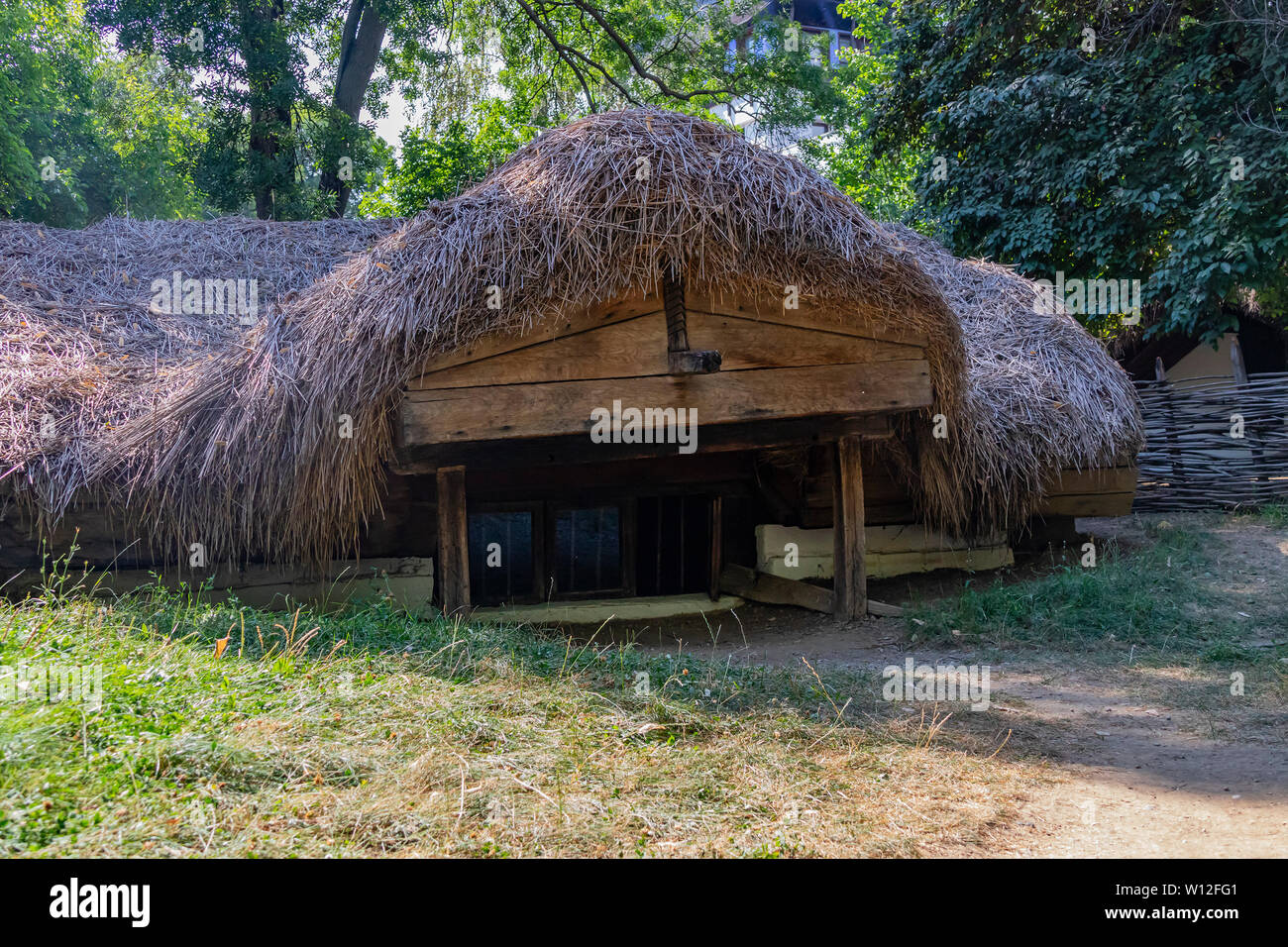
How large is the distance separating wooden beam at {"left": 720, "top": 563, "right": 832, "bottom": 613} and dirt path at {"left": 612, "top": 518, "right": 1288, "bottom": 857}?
188 mm

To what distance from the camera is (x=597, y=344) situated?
6.38 metres

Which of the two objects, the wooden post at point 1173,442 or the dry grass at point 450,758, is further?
→ the wooden post at point 1173,442

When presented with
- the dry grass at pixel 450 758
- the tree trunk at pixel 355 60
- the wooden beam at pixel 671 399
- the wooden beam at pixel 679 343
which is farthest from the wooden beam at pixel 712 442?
the tree trunk at pixel 355 60

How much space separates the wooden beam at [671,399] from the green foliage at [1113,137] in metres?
6.46

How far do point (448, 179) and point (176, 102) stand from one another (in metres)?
4.51

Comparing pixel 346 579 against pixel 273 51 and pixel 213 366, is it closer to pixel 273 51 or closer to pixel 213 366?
pixel 213 366

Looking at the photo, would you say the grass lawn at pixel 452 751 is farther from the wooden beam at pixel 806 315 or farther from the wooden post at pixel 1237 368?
the wooden post at pixel 1237 368

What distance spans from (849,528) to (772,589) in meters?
1.26

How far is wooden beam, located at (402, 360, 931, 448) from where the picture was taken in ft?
20.0

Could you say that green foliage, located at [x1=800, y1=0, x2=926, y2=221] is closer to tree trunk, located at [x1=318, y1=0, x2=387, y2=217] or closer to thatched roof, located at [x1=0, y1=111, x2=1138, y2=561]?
tree trunk, located at [x1=318, y1=0, x2=387, y2=217]

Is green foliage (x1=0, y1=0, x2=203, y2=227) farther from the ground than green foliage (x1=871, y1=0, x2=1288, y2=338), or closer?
farther from the ground

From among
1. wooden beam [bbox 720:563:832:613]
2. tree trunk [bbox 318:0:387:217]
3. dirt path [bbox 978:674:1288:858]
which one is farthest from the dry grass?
tree trunk [bbox 318:0:387:217]

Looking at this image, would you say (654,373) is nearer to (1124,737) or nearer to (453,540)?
(453,540)

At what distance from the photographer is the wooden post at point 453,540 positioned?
6.86 meters
